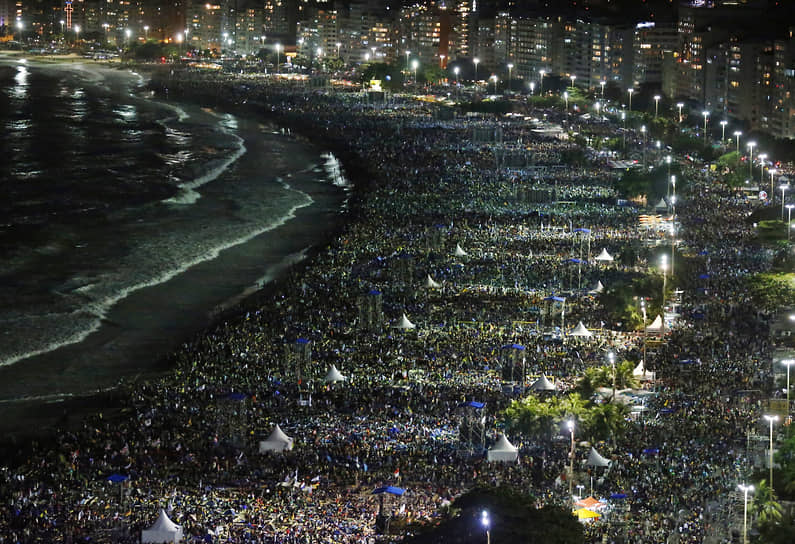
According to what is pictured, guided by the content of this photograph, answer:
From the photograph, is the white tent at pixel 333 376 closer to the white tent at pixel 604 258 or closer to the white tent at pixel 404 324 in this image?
the white tent at pixel 404 324

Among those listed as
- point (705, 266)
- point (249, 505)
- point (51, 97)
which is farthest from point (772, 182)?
point (51, 97)

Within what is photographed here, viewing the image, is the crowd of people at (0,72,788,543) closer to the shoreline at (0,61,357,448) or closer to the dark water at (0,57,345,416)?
the shoreline at (0,61,357,448)

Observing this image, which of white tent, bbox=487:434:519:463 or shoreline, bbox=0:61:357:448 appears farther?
shoreline, bbox=0:61:357:448

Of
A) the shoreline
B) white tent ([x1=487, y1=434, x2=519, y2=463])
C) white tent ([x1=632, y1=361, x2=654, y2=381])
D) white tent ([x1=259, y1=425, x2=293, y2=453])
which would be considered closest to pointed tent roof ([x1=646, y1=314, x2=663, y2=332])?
white tent ([x1=632, y1=361, x2=654, y2=381])

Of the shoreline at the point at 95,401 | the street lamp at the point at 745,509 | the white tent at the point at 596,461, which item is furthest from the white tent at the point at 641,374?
the shoreline at the point at 95,401

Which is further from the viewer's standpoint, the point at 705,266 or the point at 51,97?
the point at 51,97

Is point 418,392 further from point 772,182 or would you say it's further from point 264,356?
point 772,182
